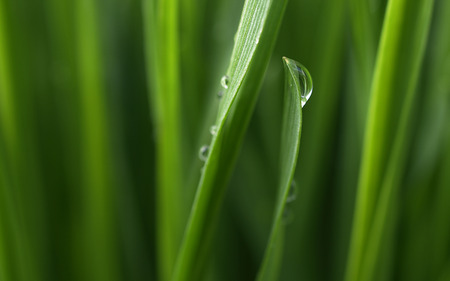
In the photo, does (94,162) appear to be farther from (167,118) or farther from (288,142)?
(288,142)

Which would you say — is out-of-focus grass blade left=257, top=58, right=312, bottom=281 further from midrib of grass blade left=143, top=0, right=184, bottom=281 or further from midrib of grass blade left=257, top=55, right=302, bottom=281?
midrib of grass blade left=143, top=0, right=184, bottom=281

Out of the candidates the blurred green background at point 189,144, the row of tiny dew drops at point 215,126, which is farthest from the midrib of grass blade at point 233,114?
the blurred green background at point 189,144

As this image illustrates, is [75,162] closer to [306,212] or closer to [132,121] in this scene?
[132,121]

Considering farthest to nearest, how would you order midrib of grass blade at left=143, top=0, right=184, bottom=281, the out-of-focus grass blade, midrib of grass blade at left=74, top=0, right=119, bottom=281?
1. midrib of grass blade at left=74, top=0, right=119, bottom=281
2. midrib of grass blade at left=143, top=0, right=184, bottom=281
3. the out-of-focus grass blade

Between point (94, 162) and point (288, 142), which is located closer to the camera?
point (288, 142)

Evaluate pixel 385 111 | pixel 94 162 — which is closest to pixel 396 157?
pixel 385 111

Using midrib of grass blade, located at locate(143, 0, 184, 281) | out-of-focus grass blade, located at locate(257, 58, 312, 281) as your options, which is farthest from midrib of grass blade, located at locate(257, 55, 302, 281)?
midrib of grass blade, located at locate(143, 0, 184, 281)

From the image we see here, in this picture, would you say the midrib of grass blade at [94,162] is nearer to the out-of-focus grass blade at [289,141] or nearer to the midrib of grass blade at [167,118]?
the midrib of grass blade at [167,118]
